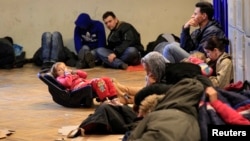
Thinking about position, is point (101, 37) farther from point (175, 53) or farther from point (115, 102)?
point (115, 102)

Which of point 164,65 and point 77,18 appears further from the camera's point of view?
point 77,18

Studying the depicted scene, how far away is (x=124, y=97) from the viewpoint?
591 cm

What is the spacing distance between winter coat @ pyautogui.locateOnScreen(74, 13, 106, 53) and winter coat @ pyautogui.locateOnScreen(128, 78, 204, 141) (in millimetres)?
6623

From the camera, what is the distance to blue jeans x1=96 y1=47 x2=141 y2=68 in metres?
9.34

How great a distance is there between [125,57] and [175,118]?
6318 millimetres

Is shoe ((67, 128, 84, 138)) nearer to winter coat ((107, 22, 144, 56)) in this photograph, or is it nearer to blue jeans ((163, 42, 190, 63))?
blue jeans ((163, 42, 190, 63))

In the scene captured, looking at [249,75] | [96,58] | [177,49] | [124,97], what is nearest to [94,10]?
[96,58]

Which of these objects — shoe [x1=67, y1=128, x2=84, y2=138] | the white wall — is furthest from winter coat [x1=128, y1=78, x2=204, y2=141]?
the white wall

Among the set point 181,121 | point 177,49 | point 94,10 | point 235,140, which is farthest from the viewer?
point 94,10

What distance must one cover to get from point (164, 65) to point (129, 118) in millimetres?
546

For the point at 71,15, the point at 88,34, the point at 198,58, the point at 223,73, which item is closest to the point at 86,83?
the point at 198,58

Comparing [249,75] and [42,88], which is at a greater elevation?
[249,75]

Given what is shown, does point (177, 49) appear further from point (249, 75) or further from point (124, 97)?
point (249, 75)

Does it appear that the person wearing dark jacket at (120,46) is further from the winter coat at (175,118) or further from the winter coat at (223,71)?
the winter coat at (175,118)
